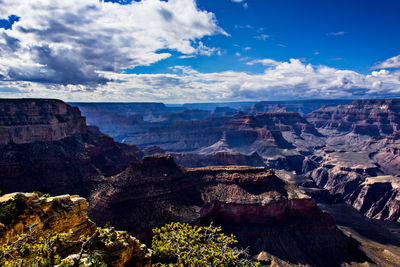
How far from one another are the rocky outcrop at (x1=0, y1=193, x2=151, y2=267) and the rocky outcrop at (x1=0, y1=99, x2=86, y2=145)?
7352cm

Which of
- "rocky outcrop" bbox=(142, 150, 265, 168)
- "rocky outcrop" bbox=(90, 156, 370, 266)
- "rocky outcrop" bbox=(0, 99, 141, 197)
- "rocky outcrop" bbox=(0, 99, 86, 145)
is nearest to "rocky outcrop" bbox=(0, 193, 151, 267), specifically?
"rocky outcrop" bbox=(90, 156, 370, 266)

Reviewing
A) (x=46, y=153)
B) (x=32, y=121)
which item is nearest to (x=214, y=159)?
(x=46, y=153)

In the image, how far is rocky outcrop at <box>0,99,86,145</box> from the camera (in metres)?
77.9

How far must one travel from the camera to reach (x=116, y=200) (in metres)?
57.1

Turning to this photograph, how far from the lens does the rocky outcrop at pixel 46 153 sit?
6994 cm

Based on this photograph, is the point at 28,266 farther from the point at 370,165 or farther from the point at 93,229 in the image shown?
the point at 370,165

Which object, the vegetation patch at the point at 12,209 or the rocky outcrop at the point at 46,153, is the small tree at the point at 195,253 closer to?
the vegetation patch at the point at 12,209

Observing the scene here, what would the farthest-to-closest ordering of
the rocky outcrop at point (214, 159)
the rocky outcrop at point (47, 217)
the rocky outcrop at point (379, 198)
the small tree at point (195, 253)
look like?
the rocky outcrop at point (214, 159) → the rocky outcrop at point (379, 198) → the small tree at point (195, 253) → the rocky outcrop at point (47, 217)

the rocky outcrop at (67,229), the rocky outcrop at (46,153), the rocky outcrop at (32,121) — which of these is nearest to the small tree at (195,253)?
the rocky outcrop at (67,229)

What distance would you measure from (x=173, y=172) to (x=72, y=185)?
32.1m

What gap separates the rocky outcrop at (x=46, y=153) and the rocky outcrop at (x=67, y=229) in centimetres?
5374

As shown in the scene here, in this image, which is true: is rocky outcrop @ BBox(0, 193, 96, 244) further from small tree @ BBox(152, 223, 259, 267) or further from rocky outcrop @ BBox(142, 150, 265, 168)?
rocky outcrop @ BBox(142, 150, 265, 168)

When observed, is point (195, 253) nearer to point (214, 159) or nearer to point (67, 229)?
point (67, 229)

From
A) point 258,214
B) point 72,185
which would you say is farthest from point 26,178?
point 258,214
